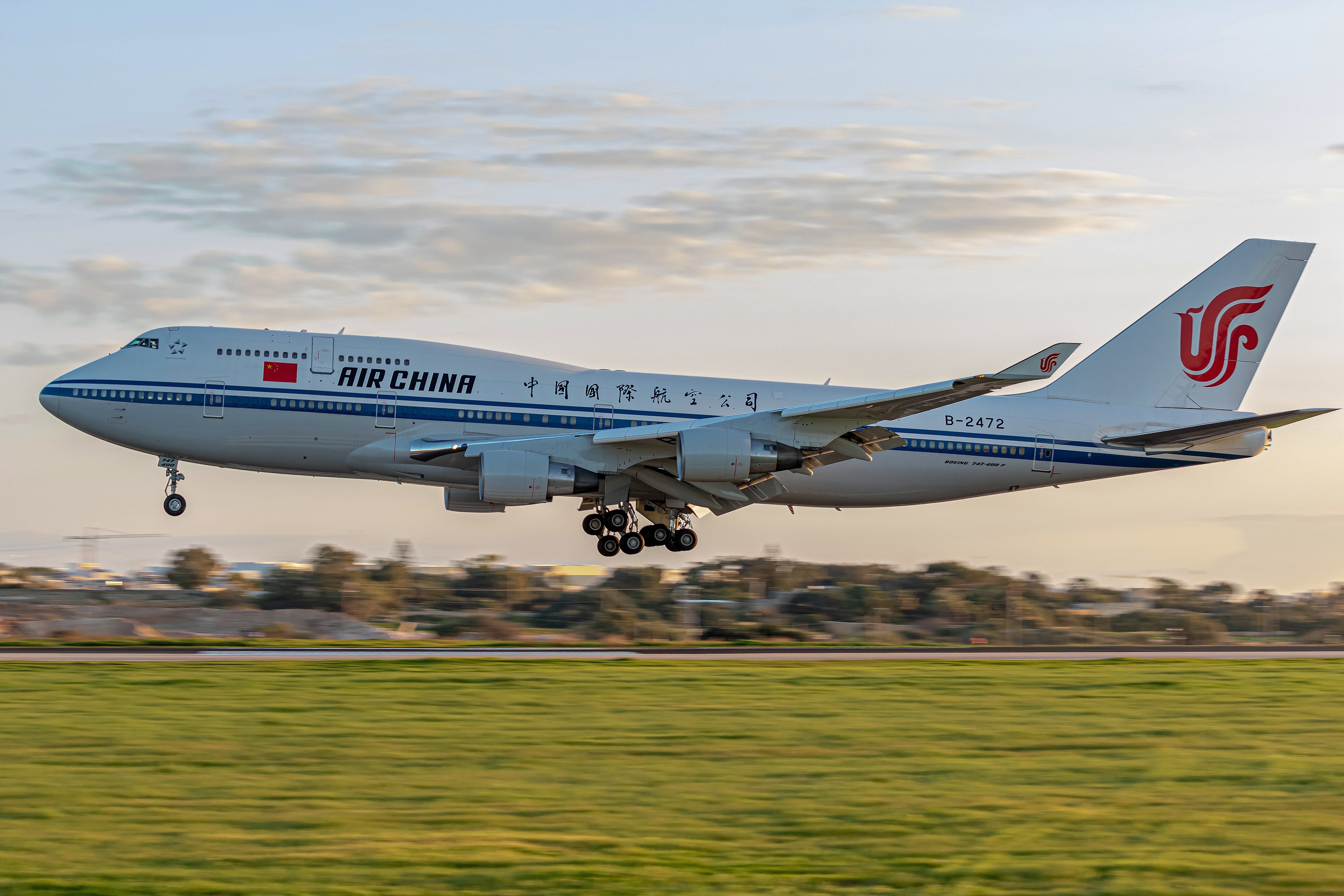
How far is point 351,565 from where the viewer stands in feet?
234

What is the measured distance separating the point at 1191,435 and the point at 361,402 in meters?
24.3

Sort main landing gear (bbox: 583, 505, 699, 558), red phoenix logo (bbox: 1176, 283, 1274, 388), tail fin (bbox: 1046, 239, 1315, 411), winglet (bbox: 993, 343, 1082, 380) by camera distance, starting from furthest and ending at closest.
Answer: red phoenix logo (bbox: 1176, 283, 1274, 388) → tail fin (bbox: 1046, 239, 1315, 411) → main landing gear (bbox: 583, 505, 699, 558) → winglet (bbox: 993, 343, 1082, 380)

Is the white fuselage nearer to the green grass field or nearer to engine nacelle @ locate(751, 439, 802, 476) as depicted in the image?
engine nacelle @ locate(751, 439, 802, 476)

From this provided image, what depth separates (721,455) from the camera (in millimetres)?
36344

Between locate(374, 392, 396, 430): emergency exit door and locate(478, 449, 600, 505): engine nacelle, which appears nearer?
locate(478, 449, 600, 505): engine nacelle

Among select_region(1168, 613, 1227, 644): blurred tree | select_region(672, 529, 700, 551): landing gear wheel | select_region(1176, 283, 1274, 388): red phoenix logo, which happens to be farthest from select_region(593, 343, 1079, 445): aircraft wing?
select_region(1168, 613, 1227, 644): blurred tree

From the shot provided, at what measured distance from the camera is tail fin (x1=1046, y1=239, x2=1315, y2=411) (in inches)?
1740

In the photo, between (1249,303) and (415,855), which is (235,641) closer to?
(415,855)

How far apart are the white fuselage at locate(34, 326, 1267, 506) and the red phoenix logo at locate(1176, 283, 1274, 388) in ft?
31.2

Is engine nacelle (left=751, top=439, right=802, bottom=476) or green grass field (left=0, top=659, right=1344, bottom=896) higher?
engine nacelle (left=751, top=439, right=802, bottom=476)

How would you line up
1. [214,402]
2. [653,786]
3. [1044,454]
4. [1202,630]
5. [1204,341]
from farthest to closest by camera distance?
[1202,630] < [1204,341] < [1044,454] < [214,402] < [653,786]

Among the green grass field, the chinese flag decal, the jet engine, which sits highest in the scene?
the chinese flag decal

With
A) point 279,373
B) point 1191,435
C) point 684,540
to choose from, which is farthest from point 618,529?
point 1191,435

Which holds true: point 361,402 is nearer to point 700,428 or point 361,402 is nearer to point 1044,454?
point 700,428
